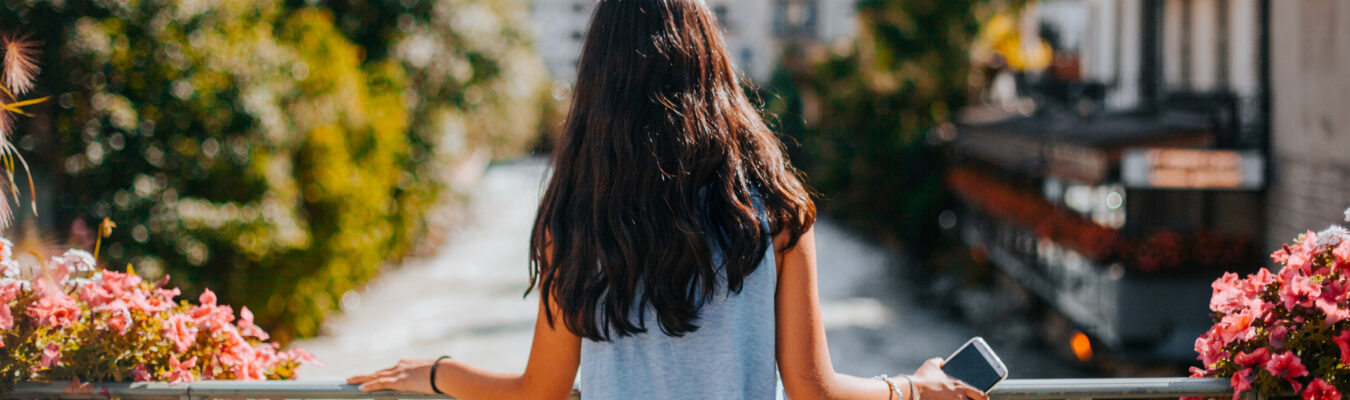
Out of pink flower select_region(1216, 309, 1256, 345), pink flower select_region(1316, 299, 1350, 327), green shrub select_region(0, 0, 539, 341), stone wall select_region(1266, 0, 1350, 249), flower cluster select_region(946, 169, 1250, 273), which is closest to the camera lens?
pink flower select_region(1316, 299, 1350, 327)

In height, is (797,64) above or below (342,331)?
above

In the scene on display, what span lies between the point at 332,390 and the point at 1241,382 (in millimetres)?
1855

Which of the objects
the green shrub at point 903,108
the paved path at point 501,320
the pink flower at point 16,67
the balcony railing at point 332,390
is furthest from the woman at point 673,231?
the green shrub at point 903,108

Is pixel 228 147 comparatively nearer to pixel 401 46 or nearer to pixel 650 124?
pixel 401 46

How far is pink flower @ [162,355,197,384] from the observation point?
231 centimetres

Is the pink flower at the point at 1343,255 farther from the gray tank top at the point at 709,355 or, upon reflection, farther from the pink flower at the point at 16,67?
the pink flower at the point at 16,67

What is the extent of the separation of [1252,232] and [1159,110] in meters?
2.37

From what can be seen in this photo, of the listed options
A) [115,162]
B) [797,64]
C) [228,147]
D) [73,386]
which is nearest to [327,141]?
[228,147]

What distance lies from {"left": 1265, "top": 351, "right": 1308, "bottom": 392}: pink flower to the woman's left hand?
165cm

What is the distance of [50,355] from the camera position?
2.24 m

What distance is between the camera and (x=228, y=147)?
34.6ft

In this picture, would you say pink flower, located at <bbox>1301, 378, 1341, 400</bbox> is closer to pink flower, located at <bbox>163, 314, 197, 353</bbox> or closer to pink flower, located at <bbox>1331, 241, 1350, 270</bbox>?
pink flower, located at <bbox>1331, 241, 1350, 270</bbox>

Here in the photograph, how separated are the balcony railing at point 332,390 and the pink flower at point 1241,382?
0.16 feet

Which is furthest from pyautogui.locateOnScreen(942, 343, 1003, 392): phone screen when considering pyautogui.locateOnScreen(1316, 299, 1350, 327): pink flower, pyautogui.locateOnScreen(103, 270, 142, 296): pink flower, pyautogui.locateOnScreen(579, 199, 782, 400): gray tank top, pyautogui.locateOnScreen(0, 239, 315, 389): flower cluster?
pyautogui.locateOnScreen(103, 270, 142, 296): pink flower
